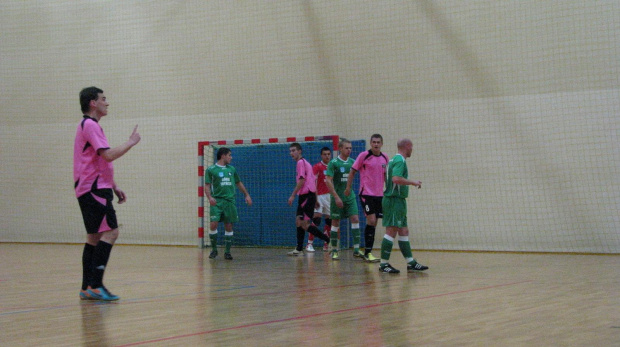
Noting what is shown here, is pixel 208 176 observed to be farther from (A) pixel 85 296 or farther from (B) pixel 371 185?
(A) pixel 85 296

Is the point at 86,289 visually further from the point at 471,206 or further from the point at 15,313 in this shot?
the point at 471,206

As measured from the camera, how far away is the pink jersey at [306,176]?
13.2 metres

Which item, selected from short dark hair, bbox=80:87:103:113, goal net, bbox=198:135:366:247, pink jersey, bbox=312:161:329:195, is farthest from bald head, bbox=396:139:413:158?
goal net, bbox=198:135:366:247

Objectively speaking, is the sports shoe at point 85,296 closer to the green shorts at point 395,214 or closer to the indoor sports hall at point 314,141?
the indoor sports hall at point 314,141

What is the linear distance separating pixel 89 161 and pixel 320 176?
24.0 feet

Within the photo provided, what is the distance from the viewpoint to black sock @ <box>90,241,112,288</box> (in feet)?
22.3

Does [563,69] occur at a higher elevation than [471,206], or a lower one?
higher

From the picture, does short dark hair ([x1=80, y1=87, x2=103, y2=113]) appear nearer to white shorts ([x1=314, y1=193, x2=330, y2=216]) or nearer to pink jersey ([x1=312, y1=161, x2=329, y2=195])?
pink jersey ([x1=312, y1=161, x2=329, y2=195])

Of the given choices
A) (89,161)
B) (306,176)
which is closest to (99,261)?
(89,161)

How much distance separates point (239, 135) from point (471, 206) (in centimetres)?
532

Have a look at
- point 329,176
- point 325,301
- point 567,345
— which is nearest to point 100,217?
point 325,301

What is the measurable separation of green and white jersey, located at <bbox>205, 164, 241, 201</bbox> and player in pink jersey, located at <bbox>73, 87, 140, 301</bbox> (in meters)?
5.49

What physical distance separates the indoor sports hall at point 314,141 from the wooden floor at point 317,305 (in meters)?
0.07

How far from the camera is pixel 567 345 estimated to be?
4.39m
